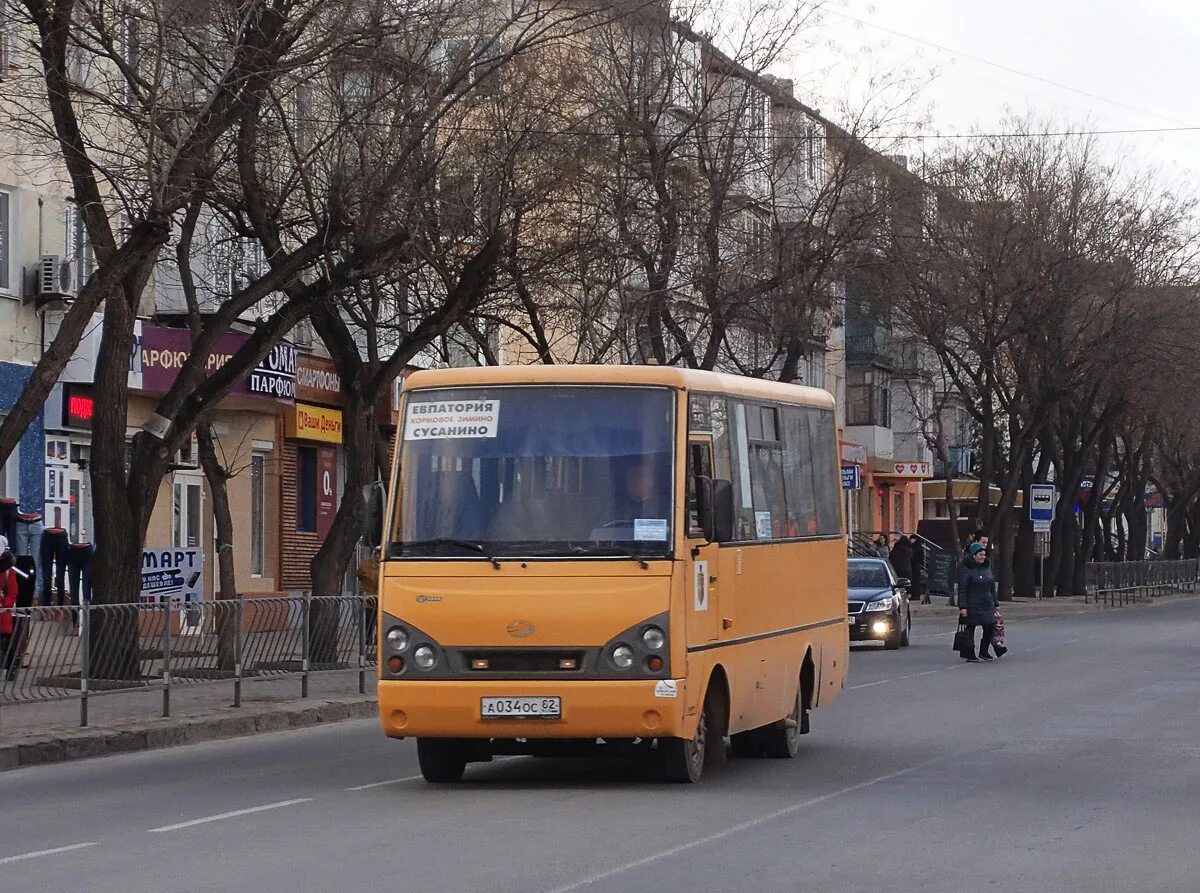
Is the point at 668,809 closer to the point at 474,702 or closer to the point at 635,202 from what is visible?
the point at 474,702

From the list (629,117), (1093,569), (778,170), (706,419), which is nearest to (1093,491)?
(1093,569)

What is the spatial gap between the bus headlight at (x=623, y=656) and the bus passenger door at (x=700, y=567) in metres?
0.44

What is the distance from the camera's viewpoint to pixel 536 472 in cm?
1403

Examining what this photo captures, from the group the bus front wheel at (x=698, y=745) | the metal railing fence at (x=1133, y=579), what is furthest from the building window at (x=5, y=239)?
the metal railing fence at (x=1133, y=579)

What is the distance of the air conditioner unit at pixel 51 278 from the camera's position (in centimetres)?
3125

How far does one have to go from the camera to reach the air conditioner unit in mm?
31250

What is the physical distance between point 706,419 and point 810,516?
9.39 ft

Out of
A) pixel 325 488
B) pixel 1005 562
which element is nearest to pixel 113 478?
pixel 325 488

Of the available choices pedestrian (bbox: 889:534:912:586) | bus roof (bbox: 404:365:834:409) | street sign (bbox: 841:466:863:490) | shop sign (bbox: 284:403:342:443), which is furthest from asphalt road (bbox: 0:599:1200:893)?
pedestrian (bbox: 889:534:912:586)

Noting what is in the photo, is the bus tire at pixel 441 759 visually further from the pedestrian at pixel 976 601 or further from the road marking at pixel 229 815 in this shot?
the pedestrian at pixel 976 601

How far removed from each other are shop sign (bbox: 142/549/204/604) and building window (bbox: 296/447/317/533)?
616 inches

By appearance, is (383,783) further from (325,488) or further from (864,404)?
(864,404)

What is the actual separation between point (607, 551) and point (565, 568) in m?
0.28

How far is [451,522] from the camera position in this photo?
1402 cm
